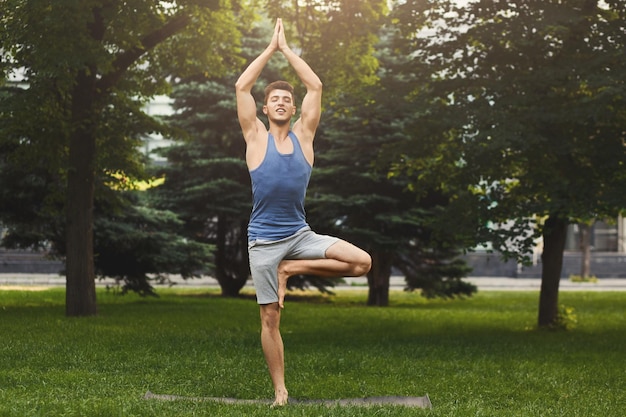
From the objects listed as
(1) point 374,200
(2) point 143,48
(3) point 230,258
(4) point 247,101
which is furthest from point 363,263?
(3) point 230,258

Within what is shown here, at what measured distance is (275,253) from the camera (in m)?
7.22

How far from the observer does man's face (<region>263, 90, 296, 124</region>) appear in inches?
290

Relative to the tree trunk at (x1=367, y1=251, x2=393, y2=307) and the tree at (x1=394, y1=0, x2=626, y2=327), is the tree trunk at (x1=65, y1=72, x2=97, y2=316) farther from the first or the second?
the tree trunk at (x1=367, y1=251, x2=393, y2=307)

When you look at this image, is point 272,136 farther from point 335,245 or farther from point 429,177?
point 429,177

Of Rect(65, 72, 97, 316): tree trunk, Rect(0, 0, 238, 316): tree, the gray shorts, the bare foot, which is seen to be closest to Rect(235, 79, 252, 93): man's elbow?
the gray shorts

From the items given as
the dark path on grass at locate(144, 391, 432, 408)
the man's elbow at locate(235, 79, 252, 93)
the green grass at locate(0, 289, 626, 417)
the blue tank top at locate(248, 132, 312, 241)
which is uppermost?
the man's elbow at locate(235, 79, 252, 93)

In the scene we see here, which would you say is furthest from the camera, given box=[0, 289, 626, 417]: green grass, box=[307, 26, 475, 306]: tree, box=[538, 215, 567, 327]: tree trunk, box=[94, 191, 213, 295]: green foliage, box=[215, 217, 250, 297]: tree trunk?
box=[215, 217, 250, 297]: tree trunk

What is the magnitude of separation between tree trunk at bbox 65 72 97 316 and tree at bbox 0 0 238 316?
2cm

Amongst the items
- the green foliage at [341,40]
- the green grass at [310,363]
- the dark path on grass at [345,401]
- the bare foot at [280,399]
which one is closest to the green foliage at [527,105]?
the green foliage at [341,40]

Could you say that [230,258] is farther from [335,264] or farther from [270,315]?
[335,264]

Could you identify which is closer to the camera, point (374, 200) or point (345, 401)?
point (345, 401)

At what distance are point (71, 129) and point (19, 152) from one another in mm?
1689

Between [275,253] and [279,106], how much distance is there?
45.0 inches

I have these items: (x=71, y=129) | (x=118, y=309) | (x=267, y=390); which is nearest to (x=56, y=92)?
(x=71, y=129)
